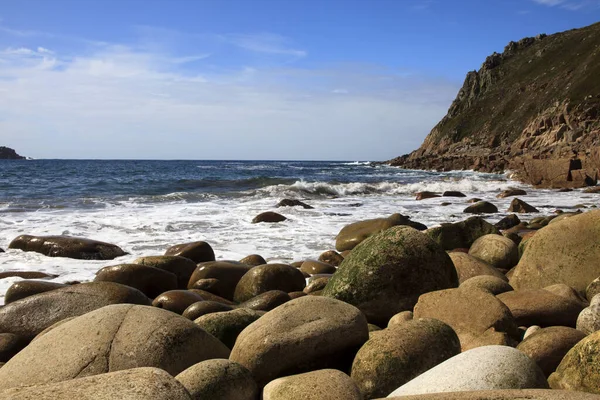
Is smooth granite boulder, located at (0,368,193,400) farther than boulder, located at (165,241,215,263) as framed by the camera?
No

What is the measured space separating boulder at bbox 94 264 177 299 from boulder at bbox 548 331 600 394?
5.18 m

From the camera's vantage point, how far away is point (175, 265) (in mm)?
7836

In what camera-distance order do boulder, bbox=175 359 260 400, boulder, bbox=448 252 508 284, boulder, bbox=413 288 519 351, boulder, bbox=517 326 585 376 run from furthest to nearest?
boulder, bbox=448 252 508 284, boulder, bbox=413 288 519 351, boulder, bbox=517 326 585 376, boulder, bbox=175 359 260 400

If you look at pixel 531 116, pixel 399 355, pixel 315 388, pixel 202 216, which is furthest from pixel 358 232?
pixel 531 116

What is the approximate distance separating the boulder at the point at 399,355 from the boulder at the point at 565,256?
8.76 feet

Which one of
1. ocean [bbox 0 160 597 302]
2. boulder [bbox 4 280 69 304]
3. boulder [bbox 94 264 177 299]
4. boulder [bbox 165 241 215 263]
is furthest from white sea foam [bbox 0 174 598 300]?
boulder [bbox 94 264 177 299]

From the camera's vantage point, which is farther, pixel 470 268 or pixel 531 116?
pixel 531 116

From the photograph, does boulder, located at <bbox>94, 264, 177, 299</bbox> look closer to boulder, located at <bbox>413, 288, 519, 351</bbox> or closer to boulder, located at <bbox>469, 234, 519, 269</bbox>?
boulder, located at <bbox>413, 288, 519, 351</bbox>

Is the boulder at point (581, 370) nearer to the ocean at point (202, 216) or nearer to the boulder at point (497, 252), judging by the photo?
the boulder at point (497, 252)

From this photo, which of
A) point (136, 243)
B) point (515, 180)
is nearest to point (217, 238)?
point (136, 243)

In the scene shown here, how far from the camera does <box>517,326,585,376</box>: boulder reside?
12.0 feet

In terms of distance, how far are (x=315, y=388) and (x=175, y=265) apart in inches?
201

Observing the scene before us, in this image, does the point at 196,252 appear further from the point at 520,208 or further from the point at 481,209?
the point at 520,208

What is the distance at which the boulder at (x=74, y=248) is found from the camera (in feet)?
32.4
